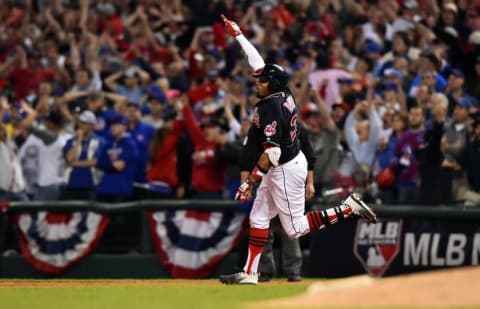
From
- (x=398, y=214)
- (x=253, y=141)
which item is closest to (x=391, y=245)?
(x=398, y=214)

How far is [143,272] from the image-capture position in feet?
48.3

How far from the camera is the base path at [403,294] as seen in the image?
8.08 m

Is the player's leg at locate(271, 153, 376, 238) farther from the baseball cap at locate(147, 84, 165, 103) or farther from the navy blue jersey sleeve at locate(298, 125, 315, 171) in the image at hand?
the baseball cap at locate(147, 84, 165, 103)

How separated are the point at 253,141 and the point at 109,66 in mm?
7297

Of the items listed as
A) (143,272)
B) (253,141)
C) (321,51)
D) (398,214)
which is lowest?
(143,272)

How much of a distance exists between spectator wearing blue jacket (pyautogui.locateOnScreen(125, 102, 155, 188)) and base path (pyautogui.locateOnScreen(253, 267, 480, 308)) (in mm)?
6757

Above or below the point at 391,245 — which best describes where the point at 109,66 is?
above

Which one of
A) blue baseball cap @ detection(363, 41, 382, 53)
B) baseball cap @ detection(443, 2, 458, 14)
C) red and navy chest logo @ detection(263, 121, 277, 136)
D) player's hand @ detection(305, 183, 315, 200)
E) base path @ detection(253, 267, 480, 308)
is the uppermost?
Answer: baseball cap @ detection(443, 2, 458, 14)

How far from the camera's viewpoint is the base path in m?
8.08

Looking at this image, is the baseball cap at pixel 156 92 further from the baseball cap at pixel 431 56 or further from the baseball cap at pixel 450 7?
the baseball cap at pixel 450 7

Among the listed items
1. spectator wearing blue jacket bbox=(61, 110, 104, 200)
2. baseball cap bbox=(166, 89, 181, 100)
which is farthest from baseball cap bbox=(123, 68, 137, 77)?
spectator wearing blue jacket bbox=(61, 110, 104, 200)

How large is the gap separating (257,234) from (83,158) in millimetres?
4653

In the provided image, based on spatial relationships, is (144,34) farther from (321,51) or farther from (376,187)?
(376,187)

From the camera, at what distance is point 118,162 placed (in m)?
15.0
